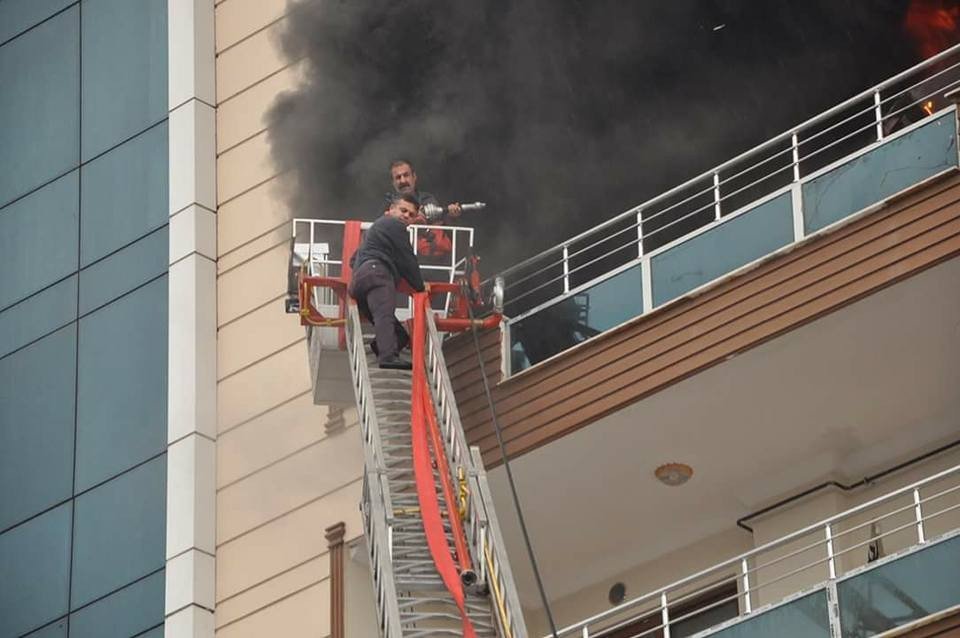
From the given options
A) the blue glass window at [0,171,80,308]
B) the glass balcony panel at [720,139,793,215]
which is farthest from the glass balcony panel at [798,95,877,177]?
the blue glass window at [0,171,80,308]

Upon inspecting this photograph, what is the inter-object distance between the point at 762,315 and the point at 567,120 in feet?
22.8

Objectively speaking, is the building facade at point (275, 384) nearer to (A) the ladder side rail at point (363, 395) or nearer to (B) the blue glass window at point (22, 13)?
(B) the blue glass window at point (22, 13)

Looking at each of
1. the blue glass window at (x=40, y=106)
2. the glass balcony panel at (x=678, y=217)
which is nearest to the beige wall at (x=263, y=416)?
the blue glass window at (x=40, y=106)

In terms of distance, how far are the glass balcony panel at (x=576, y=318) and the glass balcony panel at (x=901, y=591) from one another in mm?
3989

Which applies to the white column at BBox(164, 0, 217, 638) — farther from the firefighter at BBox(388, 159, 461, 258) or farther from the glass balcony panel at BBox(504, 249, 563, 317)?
the firefighter at BBox(388, 159, 461, 258)

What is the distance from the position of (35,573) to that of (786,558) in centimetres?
926

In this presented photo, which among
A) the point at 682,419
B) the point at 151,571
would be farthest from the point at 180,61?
the point at 682,419

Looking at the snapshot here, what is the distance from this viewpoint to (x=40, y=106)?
92.5ft

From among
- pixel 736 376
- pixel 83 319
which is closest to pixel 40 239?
pixel 83 319

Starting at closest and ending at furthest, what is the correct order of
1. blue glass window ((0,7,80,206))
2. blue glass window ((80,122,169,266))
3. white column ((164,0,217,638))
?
white column ((164,0,217,638)), blue glass window ((80,122,169,266)), blue glass window ((0,7,80,206))

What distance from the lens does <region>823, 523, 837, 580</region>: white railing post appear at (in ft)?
59.8

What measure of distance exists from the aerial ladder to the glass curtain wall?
292 cm

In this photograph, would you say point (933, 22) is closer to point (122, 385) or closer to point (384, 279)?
point (384, 279)

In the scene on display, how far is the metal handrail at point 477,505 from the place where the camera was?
1800cm
